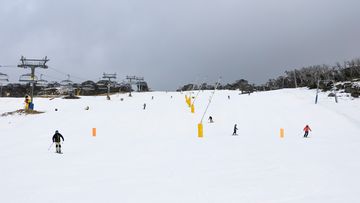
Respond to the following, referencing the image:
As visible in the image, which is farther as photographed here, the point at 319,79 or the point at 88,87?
Answer: the point at 88,87

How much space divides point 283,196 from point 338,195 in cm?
171

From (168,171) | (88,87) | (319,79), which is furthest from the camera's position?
(88,87)

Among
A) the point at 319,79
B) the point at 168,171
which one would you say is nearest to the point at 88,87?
the point at 319,79

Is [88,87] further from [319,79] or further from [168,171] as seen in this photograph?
[168,171]

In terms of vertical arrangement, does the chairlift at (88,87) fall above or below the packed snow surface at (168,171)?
above

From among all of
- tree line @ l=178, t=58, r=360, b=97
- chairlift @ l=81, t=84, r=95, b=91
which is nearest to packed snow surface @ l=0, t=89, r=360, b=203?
tree line @ l=178, t=58, r=360, b=97

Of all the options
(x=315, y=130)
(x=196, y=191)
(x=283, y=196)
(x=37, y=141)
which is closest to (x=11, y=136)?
(x=37, y=141)

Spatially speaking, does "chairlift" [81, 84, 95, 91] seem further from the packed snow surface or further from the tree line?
the packed snow surface

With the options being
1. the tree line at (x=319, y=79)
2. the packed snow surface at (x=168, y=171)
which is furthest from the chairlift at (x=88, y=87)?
the packed snow surface at (x=168, y=171)

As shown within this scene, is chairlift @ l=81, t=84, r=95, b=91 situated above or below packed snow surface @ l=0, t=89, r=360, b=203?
above

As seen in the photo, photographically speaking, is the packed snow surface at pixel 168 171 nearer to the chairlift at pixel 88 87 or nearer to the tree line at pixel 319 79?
the tree line at pixel 319 79

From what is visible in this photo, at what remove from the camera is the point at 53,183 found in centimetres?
1185

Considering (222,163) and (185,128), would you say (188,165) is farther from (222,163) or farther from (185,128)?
(185,128)

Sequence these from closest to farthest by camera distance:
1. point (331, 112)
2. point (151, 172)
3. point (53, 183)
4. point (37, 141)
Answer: point (53, 183)
point (151, 172)
point (37, 141)
point (331, 112)
